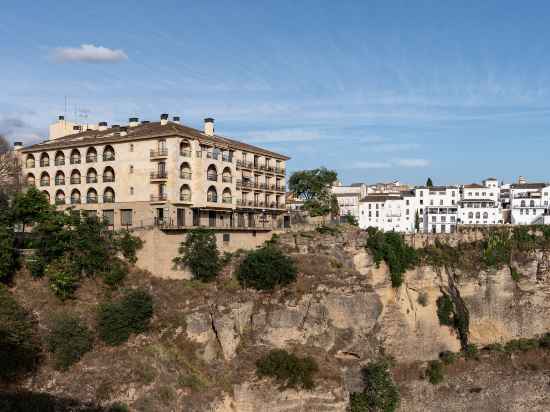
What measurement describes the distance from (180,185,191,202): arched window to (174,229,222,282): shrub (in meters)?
3.28

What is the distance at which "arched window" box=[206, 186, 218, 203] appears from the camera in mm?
55719

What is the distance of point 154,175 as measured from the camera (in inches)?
2045

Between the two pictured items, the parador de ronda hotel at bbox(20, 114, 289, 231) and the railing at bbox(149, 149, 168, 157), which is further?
the parador de ronda hotel at bbox(20, 114, 289, 231)

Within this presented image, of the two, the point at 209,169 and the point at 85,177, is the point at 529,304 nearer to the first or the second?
the point at 209,169

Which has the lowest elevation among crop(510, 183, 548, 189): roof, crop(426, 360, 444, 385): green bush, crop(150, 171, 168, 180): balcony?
crop(426, 360, 444, 385): green bush

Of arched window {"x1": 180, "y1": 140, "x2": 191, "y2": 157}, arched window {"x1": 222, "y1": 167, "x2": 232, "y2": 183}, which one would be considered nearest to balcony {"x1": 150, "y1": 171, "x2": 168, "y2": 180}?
arched window {"x1": 180, "y1": 140, "x2": 191, "y2": 157}

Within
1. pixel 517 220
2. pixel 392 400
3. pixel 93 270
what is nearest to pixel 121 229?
pixel 93 270

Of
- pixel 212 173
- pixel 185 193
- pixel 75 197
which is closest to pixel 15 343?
pixel 185 193

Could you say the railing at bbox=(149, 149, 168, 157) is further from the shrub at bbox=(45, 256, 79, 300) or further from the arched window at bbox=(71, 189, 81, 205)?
the shrub at bbox=(45, 256, 79, 300)

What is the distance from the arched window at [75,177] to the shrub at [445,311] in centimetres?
3534

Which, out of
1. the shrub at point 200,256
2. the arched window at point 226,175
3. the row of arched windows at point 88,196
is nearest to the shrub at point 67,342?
the shrub at point 200,256

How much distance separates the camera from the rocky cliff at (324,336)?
40938mm

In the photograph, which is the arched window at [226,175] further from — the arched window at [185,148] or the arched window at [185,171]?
the arched window at [185,148]

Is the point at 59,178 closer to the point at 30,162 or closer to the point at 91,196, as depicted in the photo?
the point at 30,162
